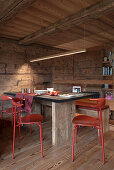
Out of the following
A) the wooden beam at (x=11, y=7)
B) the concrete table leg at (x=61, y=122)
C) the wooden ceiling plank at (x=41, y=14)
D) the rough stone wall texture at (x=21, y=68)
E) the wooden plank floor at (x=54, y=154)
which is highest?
the wooden ceiling plank at (x=41, y=14)

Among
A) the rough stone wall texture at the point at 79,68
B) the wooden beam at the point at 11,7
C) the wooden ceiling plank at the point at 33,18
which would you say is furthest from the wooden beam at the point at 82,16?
the rough stone wall texture at the point at 79,68

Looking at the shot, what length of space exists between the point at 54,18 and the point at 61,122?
7.89 feet

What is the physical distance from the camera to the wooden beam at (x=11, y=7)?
235 centimetres

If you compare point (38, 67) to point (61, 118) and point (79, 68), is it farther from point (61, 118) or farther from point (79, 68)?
point (61, 118)

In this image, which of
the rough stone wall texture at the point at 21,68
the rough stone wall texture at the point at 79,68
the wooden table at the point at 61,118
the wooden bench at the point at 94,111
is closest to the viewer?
the wooden table at the point at 61,118

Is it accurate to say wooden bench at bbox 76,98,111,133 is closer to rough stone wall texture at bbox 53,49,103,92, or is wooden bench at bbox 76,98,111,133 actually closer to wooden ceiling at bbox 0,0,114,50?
wooden ceiling at bbox 0,0,114,50

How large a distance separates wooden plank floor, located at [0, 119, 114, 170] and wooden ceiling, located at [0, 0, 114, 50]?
8.21 ft

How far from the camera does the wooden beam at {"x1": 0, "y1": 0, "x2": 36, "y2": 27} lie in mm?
2352

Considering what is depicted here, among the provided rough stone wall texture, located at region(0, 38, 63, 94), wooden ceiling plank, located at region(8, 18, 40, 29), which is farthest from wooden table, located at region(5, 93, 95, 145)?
rough stone wall texture, located at region(0, 38, 63, 94)

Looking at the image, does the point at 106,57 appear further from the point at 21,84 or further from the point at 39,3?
the point at 39,3

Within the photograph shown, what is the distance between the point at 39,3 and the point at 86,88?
4.53 metres

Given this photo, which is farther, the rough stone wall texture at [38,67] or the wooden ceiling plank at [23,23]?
the rough stone wall texture at [38,67]

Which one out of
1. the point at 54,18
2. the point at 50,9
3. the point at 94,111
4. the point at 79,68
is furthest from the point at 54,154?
the point at 79,68

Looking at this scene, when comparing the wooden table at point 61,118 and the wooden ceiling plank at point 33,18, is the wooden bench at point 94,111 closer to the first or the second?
the wooden table at point 61,118
